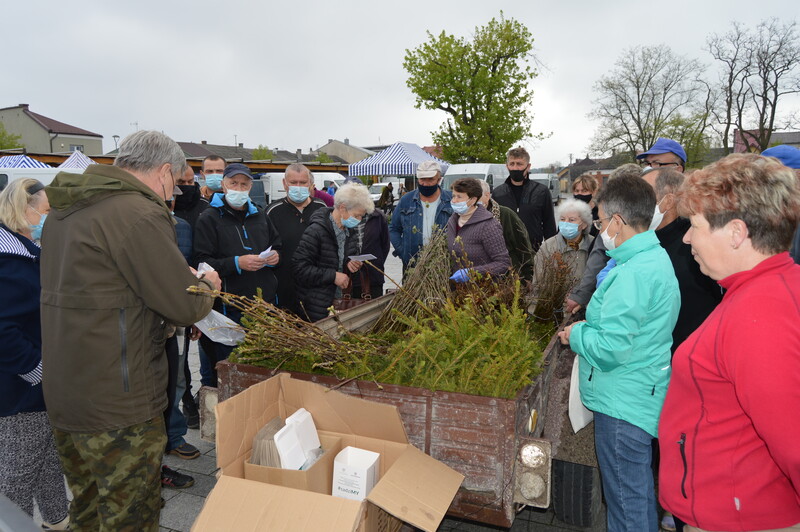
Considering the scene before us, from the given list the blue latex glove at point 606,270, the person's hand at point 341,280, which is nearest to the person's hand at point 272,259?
the person's hand at point 341,280

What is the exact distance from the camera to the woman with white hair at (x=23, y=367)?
2395mm

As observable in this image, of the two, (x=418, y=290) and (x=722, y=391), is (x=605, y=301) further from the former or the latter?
(x=418, y=290)

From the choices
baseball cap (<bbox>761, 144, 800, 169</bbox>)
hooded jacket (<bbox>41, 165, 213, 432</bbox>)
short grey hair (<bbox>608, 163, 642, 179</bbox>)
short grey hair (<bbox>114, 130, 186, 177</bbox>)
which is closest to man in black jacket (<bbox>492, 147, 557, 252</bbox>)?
short grey hair (<bbox>608, 163, 642, 179</bbox>)

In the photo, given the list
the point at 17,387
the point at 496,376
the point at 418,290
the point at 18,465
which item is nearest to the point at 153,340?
the point at 17,387

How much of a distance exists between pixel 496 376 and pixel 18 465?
7.49 feet

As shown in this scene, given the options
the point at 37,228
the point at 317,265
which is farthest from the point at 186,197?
the point at 37,228

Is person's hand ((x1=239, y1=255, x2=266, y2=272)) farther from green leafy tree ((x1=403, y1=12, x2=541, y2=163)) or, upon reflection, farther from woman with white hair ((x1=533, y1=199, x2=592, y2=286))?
green leafy tree ((x1=403, y1=12, x2=541, y2=163))

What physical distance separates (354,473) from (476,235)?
8.43ft

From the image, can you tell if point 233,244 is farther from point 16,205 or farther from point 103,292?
point 103,292

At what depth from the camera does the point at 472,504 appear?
7.11 ft

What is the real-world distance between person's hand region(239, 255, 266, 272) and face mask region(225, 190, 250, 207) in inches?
17.9

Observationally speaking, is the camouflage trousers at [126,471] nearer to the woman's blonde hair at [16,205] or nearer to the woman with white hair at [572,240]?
the woman's blonde hair at [16,205]

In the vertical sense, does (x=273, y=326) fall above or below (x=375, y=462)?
above

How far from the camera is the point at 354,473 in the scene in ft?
6.60
